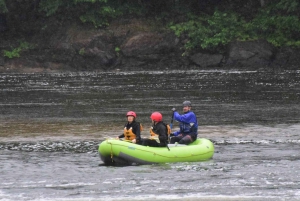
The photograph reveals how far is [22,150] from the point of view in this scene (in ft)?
64.3

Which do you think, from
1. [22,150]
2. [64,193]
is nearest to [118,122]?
[22,150]

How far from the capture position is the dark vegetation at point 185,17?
50294 millimetres

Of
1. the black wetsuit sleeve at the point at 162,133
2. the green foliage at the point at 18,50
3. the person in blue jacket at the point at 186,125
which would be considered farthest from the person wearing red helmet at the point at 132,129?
the green foliage at the point at 18,50

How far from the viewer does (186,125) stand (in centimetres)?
1797

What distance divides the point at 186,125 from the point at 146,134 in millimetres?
4434

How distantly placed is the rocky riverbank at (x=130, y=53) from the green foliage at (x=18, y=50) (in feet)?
0.85

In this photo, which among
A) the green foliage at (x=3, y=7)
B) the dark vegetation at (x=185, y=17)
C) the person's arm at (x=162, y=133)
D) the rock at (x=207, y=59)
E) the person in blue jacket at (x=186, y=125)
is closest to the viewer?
the person's arm at (x=162, y=133)

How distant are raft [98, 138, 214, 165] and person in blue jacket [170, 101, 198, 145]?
657mm

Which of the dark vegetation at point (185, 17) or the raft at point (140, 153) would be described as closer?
the raft at point (140, 153)

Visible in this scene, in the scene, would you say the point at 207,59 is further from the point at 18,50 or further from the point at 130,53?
the point at 18,50

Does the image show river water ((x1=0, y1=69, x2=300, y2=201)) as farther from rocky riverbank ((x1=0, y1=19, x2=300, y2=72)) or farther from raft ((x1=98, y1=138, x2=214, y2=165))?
rocky riverbank ((x1=0, y1=19, x2=300, y2=72))

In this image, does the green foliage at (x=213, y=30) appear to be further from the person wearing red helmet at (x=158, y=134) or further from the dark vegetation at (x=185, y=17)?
the person wearing red helmet at (x=158, y=134)

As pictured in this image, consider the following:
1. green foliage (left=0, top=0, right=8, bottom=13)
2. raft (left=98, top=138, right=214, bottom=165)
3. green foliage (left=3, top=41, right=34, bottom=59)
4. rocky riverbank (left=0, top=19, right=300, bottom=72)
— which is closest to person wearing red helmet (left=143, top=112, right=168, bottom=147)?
raft (left=98, top=138, right=214, bottom=165)

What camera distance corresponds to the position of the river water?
13.9 metres
